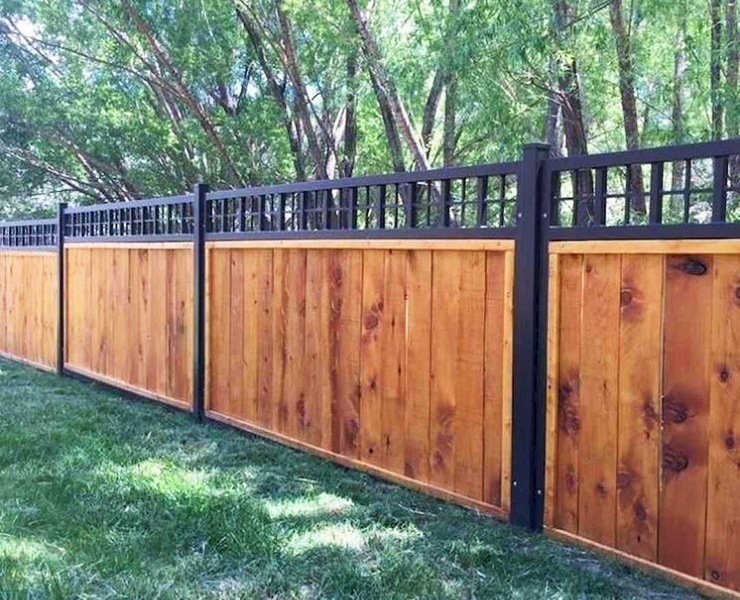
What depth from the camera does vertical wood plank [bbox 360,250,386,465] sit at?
163 inches

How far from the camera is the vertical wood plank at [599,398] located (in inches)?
119

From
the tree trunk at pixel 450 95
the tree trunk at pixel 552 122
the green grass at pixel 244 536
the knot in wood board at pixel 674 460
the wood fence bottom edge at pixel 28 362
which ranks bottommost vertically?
the green grass at pixel 244 536

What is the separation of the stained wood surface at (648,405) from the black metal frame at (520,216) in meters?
0.07

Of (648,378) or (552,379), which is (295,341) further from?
(648,378)

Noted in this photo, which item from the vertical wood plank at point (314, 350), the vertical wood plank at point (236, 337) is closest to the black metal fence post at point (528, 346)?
the vertical wood plank at point (314, 350)

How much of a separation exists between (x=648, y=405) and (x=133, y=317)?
464cm

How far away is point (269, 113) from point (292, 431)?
16.1 ft

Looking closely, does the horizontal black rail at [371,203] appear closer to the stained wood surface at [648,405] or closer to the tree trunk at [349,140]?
the stained wood surface at [648,405]

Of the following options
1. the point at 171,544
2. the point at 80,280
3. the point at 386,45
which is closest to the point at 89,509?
the point at 171,544

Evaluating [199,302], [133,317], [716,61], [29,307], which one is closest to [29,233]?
[29,307]

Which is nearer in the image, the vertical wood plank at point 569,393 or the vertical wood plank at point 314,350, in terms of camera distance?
the vertical wood plank at point 569,393

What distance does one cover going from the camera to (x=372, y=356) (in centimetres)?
418

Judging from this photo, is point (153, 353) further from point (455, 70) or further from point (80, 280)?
point (455, 70)

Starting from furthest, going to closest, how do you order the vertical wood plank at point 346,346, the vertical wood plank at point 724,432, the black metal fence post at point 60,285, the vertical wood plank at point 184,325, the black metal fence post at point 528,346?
the black metal fence post at point 60,285, the vertical wood plank at point 184,325, the vertical wood plank at point 346,346, the black metal fence post at point 528,346, the vertical wood plank at point 724,432
